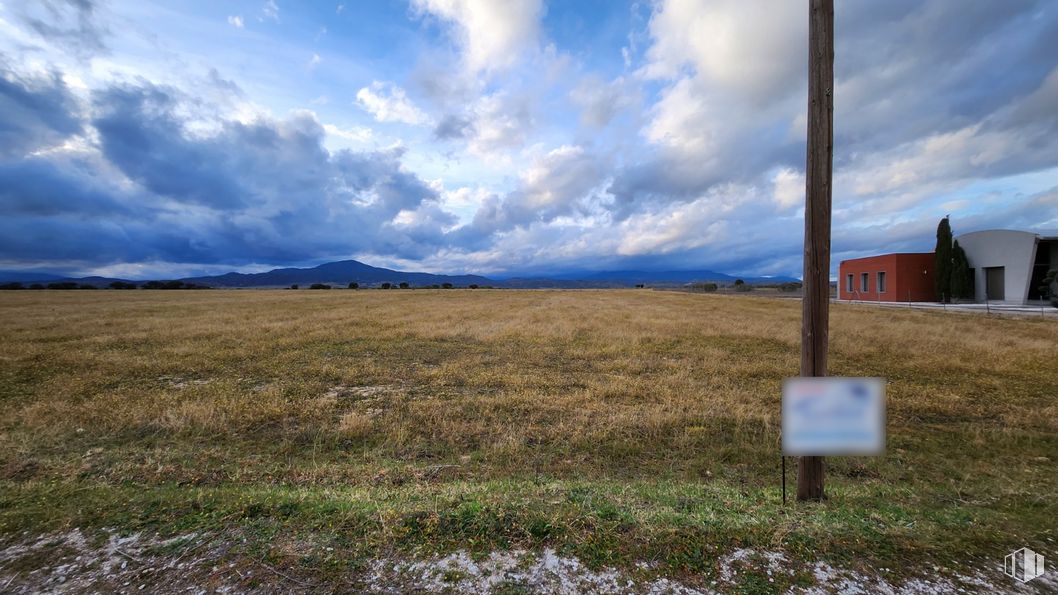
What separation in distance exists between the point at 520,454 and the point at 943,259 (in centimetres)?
5569

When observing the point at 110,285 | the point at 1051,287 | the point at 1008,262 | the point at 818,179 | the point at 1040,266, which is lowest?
the point at 1051,287

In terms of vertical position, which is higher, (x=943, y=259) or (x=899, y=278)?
(x=943, y=259)

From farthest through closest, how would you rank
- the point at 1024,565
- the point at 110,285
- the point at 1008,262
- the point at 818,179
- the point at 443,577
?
the point at 110,285
the point at 1008,262
the point at 818,179
the point at 1024,565
the point at 443,577

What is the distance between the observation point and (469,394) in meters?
10.0

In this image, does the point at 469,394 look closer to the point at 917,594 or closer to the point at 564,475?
the point at 564,475

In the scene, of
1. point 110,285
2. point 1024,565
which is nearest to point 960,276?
point 1024,565

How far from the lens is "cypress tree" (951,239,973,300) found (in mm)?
41125

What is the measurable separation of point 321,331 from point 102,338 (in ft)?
29.0

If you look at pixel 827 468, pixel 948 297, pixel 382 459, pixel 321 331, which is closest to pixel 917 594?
pixel 827 468

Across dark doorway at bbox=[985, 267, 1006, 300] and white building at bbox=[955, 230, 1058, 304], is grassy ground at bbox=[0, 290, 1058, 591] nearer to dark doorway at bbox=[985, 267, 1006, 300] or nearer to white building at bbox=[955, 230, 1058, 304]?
white building at bbox=[955, 230, 1058, 304]

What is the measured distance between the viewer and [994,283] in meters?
41.2

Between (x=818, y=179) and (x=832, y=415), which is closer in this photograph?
(x=832, y=415)

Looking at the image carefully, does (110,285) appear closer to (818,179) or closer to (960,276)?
(818,179)

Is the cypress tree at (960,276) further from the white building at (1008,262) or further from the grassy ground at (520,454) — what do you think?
the grassy ground at (520,454)
